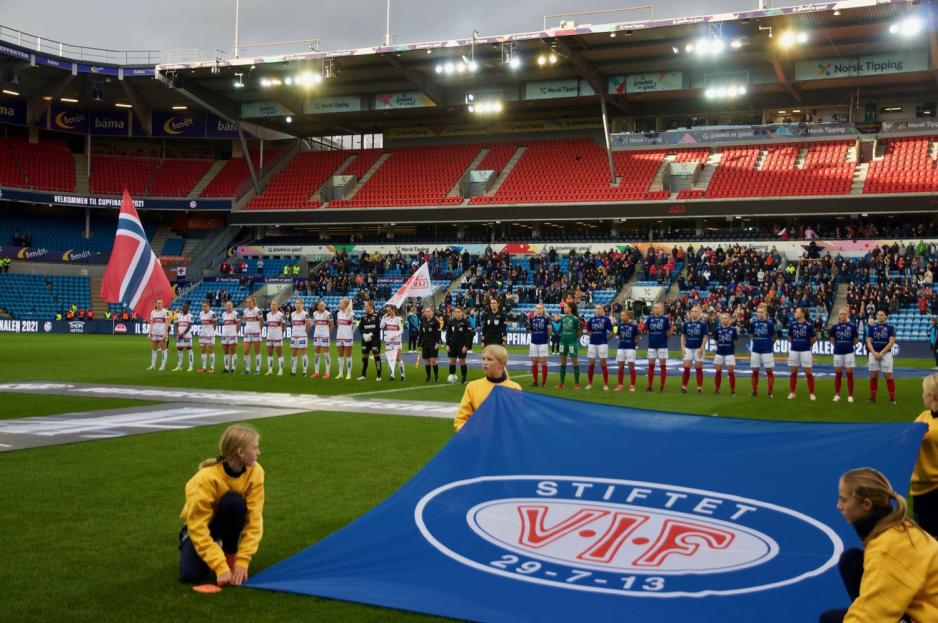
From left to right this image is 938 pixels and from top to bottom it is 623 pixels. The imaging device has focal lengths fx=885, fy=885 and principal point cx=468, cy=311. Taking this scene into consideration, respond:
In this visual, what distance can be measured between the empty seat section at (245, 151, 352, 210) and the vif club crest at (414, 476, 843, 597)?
4876 centimetres

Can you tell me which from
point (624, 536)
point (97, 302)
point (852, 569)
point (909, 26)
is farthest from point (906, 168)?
point (852, 569)

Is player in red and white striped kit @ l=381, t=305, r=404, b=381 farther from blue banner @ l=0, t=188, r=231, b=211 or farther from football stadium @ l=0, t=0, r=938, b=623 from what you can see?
blue banner @ l=0, t=188, r=231, b=211

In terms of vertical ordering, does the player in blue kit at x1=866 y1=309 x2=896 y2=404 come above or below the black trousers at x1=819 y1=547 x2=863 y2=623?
above

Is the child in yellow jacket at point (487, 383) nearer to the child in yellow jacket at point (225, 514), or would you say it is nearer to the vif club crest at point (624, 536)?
the vif club crest at point (624, 536)

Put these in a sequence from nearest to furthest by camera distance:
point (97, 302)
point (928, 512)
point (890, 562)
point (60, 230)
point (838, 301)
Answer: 1. point (890, 562)
2. point (928, 512)
3. point (838, 301)
4. point (97, 302)
5. point (60, 230)

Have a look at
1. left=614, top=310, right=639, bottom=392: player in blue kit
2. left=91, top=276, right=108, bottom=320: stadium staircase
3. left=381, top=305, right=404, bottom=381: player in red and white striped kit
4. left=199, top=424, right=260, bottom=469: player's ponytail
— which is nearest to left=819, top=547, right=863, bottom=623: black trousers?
left=199, top=424, right=260, bottom=469: player's ponytail

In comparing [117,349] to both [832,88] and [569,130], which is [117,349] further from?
[832,88]

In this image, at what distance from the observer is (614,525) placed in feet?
19.2

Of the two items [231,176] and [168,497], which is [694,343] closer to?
[168,497]

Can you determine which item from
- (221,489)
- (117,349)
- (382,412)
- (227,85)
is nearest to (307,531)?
(221,489)

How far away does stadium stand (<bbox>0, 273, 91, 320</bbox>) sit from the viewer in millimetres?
48312

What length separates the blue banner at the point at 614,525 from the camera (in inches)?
205

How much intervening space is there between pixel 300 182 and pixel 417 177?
315 inches

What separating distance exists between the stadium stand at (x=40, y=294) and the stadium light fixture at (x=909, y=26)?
43.4 m
